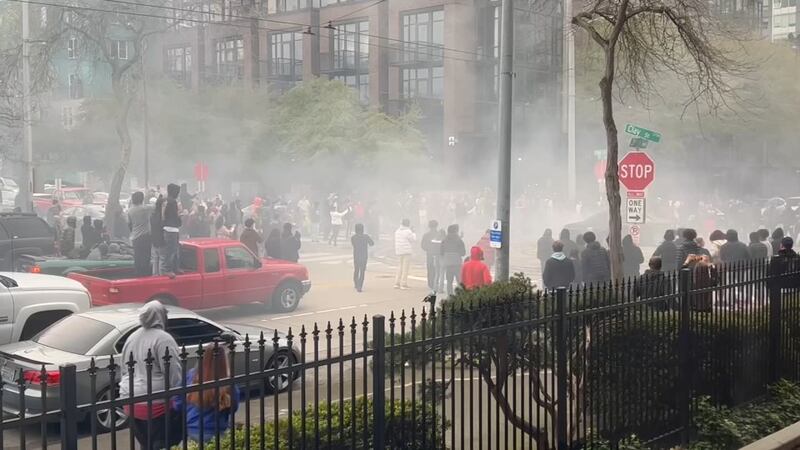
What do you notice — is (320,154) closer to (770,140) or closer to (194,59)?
(194,59)

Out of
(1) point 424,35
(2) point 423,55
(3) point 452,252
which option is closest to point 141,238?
(3) point 452,252

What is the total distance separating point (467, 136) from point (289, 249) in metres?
27.0

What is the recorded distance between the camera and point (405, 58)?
47312 millimetres

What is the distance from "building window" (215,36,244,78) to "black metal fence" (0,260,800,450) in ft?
132

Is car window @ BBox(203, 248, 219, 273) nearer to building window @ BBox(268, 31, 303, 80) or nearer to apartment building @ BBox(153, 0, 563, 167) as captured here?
apartment building @ BBox(153, 0, 563, 167)

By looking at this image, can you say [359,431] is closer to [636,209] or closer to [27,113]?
[636,209]

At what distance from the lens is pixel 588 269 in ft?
45.0

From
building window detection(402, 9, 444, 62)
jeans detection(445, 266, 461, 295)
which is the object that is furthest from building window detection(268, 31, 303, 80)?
jeans detection(445, 266, 461, 295)

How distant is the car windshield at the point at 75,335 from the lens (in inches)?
331

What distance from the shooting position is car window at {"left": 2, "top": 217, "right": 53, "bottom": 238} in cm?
1727

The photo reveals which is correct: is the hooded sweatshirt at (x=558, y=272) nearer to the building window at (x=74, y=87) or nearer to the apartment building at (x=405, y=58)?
the apartment building at (x=405, y=58)

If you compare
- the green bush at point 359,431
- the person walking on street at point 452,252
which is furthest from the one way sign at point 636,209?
the green bush at point 359,431

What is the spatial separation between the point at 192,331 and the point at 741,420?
5.21 metres

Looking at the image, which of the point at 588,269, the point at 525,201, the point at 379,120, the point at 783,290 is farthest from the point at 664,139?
the point at 783,290
